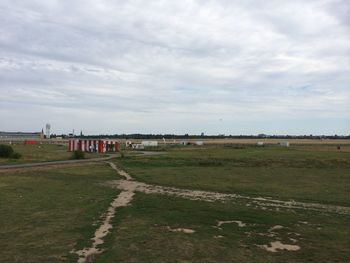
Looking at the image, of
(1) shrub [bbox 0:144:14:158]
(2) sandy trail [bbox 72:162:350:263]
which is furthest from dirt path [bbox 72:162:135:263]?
(1) shrub [bbox 0:144:14:158]

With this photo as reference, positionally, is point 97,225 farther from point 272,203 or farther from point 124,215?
point 272,203

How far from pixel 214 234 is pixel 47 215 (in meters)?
7.32

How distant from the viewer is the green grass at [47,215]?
12.0 metres

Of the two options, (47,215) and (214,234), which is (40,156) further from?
(214,234)

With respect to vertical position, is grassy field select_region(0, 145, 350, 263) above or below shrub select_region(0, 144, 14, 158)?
below

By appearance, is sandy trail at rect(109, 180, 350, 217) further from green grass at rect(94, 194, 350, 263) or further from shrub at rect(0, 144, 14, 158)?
shrub at rect(0, 144, 14, 158)

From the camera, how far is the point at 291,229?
51.0 ft

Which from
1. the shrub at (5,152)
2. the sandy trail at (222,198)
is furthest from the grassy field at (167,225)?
the shrub at (5,152)

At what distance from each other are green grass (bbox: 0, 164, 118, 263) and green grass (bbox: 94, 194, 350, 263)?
1203mm

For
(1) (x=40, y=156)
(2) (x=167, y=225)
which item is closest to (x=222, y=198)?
(2) (x=167, y=225)

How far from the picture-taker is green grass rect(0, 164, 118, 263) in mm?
12016

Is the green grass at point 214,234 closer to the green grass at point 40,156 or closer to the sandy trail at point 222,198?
the sandy trail at point 222,198

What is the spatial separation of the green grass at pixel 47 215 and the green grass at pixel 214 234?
120 cm

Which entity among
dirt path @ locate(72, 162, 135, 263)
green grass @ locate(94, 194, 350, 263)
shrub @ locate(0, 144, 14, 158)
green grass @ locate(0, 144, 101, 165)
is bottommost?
green grass @ locate(94, 194, 350, 263)
